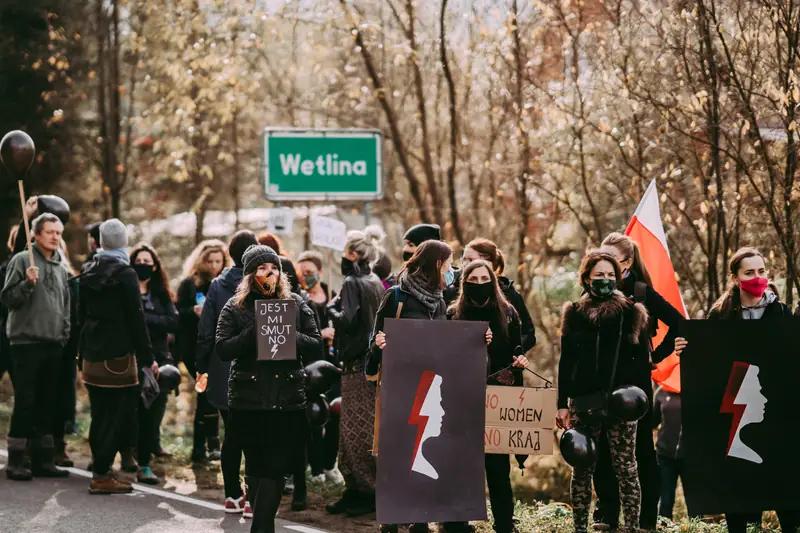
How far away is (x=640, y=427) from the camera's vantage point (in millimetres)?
7879

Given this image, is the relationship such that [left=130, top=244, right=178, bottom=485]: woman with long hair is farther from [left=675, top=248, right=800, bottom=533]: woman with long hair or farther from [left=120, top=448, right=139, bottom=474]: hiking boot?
[left=675, top=248, right=800, bottom=533]: woman with long hair

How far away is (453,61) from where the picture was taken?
15.9m

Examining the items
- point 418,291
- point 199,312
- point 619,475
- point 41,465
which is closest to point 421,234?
point 418,291

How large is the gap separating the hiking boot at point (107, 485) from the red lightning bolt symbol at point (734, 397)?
487 centimetres

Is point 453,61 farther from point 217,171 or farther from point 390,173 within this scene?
point 217,171

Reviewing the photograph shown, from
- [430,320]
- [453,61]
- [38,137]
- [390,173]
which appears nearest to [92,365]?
[430,320]

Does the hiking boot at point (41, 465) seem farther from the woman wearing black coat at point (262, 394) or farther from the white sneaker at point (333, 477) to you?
the woman wearing black coat at point (262, 394)

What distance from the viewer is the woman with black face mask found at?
7316 mm

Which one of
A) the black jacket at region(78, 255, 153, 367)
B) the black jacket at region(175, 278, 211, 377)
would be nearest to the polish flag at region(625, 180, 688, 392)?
the black jacket at region(78, 255, 153, 367)

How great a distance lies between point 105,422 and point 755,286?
5186mm

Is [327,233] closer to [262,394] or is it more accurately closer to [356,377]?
[356,377]

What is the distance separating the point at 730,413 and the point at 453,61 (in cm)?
963

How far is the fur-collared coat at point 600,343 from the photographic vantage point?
7203 mm

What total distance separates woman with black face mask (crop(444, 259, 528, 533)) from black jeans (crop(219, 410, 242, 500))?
1634 mm
